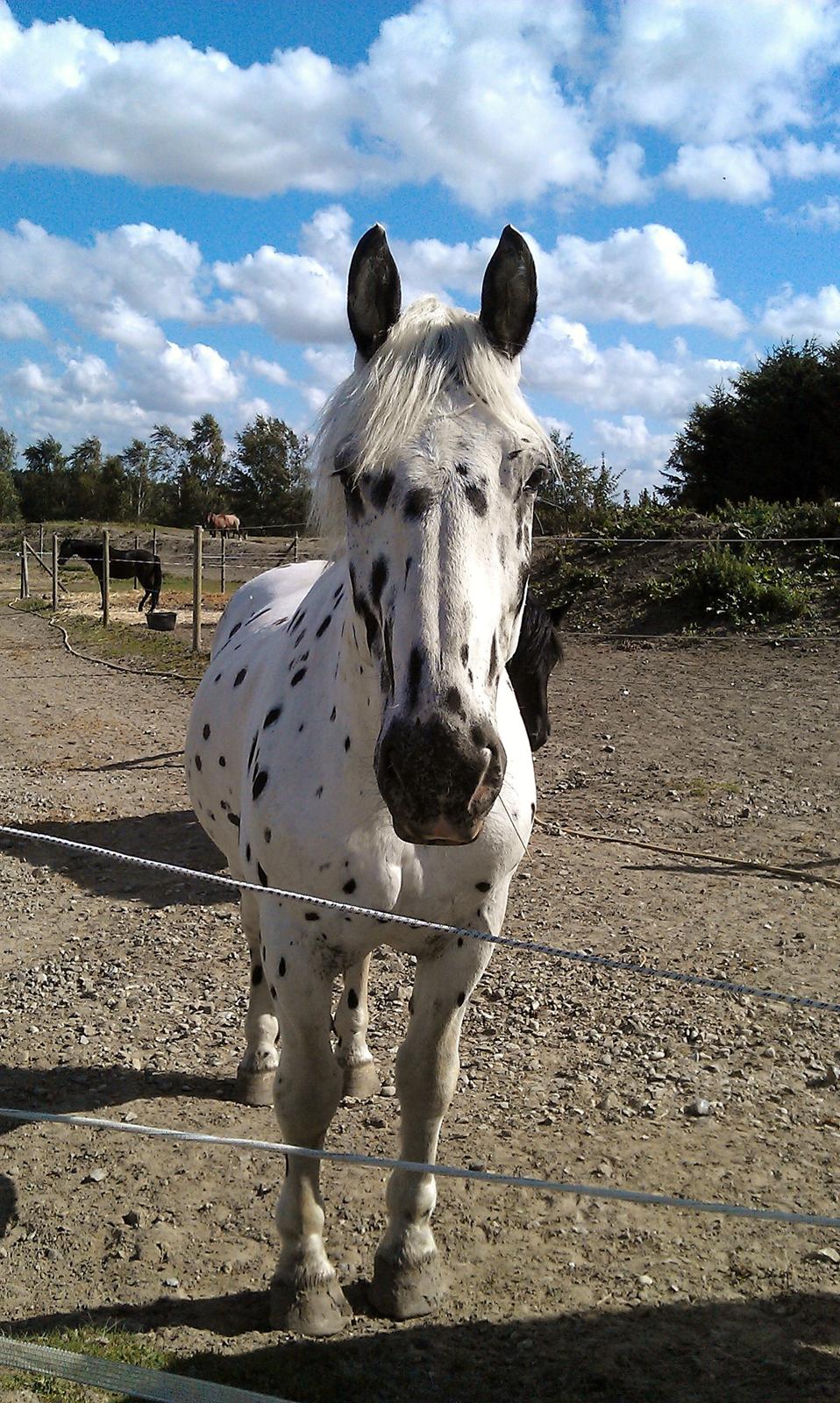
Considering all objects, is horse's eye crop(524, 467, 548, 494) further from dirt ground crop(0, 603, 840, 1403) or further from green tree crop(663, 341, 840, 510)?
green tree crop(663, 341, 840, 510)

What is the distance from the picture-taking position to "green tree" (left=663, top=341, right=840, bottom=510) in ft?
86.3

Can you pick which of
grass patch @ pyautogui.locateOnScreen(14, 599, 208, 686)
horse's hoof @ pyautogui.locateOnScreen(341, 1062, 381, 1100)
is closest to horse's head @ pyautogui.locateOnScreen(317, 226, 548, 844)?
horse's hoof @ pyautogui.locateOnScreen(341, 1062, 381, 1100)

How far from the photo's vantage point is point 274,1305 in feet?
8.30

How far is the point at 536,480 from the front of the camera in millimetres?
2115

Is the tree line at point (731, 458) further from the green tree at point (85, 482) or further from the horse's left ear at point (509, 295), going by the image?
the green tree at point (85, 482)

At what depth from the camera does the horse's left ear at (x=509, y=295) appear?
218 cm

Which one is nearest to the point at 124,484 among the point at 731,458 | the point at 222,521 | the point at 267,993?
the point at 222,521

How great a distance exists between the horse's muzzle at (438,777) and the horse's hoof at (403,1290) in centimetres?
148

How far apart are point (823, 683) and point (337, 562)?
9.13m

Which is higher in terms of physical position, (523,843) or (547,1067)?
(523,843)

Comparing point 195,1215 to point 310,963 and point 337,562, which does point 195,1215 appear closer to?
point 310,963

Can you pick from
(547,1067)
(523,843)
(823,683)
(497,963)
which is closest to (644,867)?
(497,963)

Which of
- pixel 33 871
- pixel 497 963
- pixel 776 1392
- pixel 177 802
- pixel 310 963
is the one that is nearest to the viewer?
pixel 776 1392

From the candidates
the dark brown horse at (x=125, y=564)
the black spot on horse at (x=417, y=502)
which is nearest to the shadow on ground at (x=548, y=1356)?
the black spot on horse at (x=417, y=502)
